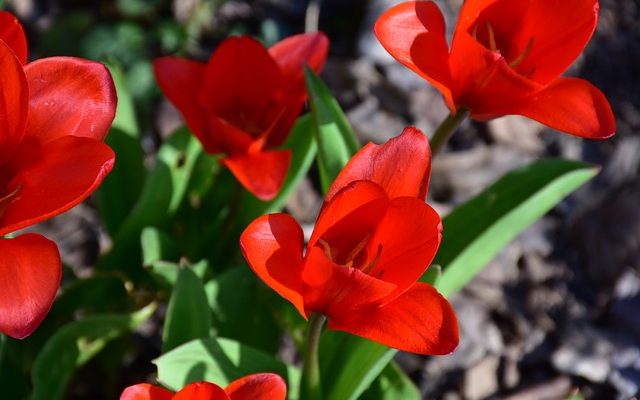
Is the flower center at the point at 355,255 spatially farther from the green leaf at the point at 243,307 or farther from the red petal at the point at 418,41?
the green leaf at the point at 243,307

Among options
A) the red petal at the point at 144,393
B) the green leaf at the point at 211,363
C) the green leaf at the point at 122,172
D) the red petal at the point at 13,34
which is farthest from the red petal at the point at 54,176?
the green leaf at the point at 122,172

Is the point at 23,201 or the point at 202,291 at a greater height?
the point at 23,201

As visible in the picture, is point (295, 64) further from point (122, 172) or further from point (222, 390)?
point (222, 390)

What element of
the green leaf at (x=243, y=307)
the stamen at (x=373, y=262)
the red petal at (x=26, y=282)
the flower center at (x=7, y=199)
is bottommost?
the green leaf at (x=243, y=307)

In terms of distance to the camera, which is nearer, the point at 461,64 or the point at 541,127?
the point at 461,64

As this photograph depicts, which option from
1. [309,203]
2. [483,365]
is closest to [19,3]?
[309,203]

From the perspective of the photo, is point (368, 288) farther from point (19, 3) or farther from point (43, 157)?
point (19, 3)
